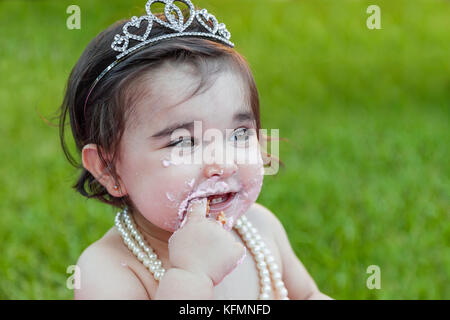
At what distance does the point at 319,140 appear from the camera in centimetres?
436

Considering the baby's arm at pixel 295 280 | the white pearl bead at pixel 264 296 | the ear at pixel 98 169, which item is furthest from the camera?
the baby's arm at pixel 295 280

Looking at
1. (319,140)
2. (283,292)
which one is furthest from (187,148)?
(319,140)

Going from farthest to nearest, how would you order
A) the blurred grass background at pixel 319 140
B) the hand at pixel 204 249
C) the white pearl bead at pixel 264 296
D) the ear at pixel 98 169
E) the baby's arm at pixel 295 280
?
1. the blurred grass background at pixel 319 140
2. the baby's arm at pixel 295 280
3. the white pearl bead at pixel 264 296
4. the ear at pixel 98 169
5. the hand at pixel 204 249

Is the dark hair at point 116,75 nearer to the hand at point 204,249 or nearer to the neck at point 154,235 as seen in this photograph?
the neck at point 154,235

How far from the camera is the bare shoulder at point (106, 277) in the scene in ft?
5.64

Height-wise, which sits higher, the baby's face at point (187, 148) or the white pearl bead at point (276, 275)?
the baby's face at point (187, 148)

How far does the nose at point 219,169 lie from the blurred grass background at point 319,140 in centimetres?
99

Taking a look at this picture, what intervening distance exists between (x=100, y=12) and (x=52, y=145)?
251 cm

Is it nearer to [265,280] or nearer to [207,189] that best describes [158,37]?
[207,189]

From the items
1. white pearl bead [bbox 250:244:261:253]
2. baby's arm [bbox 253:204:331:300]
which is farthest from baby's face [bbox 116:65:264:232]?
baby's arm [bbox 253:204:331:300]

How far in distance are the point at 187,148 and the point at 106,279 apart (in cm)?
49

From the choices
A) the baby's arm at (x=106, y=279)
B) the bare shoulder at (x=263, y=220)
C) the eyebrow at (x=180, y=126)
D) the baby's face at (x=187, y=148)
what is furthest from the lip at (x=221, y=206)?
the bare shoulder at (x=263, y=220)

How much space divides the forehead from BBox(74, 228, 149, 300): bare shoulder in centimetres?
45

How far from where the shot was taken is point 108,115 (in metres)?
1.72
